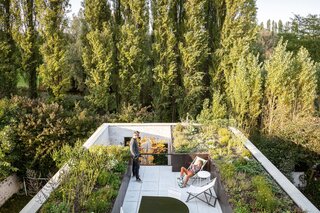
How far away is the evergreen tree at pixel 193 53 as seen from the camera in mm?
17391

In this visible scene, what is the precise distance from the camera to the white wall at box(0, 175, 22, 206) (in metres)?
12.9

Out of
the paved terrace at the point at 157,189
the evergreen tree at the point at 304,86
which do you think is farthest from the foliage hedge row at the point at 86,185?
the evergreen tree at the point at 304,86

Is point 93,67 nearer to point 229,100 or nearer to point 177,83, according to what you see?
point 177,83

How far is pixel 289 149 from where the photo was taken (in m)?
12.8

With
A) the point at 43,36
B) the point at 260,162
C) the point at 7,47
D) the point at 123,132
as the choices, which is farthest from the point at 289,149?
the point at 7,47

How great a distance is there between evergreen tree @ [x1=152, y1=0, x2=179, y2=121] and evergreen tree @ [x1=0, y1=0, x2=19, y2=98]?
931 centimetres

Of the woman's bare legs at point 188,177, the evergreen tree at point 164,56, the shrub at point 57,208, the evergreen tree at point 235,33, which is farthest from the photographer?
the evergreen tree at point 164,56

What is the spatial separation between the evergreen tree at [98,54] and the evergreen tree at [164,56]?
3091 millimetres

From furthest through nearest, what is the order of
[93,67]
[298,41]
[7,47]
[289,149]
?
[298,41]
[93,67]
[7,47]
[289,149]

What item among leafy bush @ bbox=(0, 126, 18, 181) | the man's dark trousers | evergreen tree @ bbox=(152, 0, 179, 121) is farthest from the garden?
leafy bush @ bbox=(0, 126, 18, 181)

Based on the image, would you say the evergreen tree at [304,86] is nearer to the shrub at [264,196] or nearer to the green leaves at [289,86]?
the green leaves at [289,86]

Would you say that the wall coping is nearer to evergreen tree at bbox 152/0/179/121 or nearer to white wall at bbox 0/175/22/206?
evergreen tree at bbox 152/0/179/121

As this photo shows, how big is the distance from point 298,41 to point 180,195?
88.8 feet

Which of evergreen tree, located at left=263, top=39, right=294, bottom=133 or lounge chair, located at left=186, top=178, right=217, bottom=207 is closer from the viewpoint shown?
lounge chair, located at left=186, top=178, right=217, bottom=207
